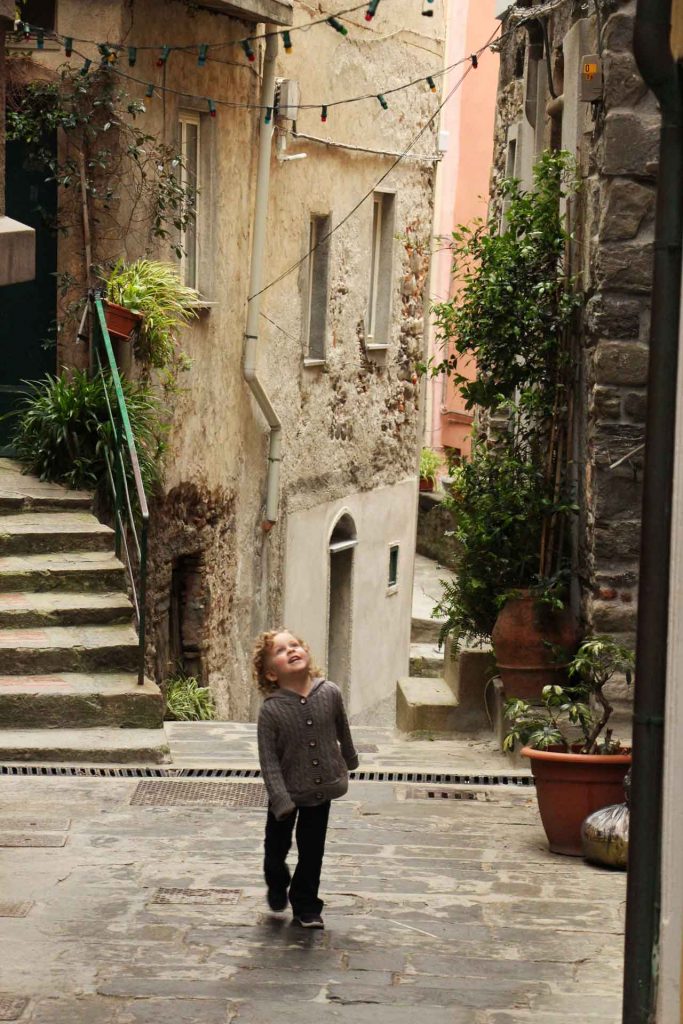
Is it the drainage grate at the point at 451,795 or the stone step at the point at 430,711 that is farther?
the stone step at the point at 430,711

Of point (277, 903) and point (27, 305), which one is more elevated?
point (27, 305)

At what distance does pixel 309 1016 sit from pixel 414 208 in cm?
1364

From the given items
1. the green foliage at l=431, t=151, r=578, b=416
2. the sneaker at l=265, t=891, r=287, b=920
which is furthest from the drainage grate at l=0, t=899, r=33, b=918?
the green foliage at l=431, t=151, r=578, b=416

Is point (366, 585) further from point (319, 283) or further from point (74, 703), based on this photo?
point (74, 703)

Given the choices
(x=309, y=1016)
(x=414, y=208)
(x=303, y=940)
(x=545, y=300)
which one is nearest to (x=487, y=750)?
(x=545, y=300)

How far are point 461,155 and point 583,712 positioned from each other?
20.6 m

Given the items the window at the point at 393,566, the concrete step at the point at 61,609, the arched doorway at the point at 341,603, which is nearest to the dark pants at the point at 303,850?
the concrete step at the point at 61,609

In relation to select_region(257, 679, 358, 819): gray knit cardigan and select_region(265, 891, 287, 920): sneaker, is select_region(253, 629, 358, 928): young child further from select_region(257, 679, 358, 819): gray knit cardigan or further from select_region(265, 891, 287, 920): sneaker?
select_region(265, 891, 287, 920): sneaker

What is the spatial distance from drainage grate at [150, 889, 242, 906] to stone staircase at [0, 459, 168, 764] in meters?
2.12

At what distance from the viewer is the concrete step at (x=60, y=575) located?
994 cm

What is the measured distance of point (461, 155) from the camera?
27031mm

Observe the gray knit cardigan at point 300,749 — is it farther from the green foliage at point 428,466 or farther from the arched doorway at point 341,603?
the green foliage at point 428,466

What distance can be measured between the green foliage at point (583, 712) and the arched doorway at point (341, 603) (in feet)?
26.9

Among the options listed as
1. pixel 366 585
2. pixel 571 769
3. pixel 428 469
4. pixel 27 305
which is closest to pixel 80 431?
pixel 27 305
